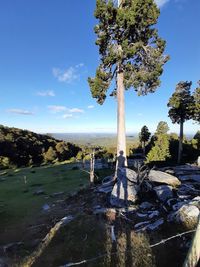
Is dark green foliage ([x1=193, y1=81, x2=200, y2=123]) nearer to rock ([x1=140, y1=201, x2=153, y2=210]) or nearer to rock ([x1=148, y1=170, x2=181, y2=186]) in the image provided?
rock ([x1=148, y1=170, x2=181, y2=186])

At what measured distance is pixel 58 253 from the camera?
948 cm

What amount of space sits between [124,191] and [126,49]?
988cm

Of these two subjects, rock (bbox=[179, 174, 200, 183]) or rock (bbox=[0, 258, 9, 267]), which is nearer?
rock (bbox=[0, 258, 9, 267])

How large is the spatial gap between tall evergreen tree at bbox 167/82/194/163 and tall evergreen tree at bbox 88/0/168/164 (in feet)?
56.0

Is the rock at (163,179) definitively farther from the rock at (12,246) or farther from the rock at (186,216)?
the rock at (12,246)

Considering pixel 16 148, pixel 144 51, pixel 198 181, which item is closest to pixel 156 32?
pixel 144 51

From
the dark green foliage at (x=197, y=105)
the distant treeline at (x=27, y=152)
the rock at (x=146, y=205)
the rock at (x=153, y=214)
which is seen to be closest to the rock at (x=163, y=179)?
the rock at (x=146, y=205)

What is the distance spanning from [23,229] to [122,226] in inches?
211

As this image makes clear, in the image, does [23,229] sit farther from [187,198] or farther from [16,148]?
[16,148]

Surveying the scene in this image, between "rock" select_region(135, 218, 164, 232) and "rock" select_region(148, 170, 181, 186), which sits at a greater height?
"rock" select_region(148, 170, 181, 186)

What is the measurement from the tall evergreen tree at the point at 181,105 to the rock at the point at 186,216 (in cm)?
2500

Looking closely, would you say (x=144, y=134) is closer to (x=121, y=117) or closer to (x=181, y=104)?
(x=181, y=104)

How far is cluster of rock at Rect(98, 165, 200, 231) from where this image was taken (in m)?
10.6

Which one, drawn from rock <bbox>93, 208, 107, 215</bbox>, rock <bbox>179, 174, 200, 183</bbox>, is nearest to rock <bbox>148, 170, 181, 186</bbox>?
rock <bbox>179, 174, 200, 183</bbox>
